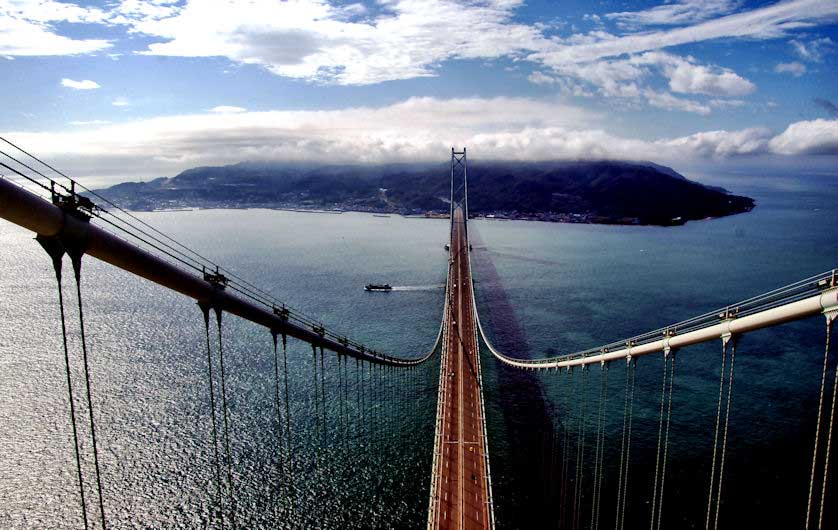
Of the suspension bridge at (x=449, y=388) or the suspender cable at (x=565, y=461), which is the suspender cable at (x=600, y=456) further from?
the suspender cable at (x=565, y=461)

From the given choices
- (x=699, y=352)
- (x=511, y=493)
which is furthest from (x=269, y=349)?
(x=699, y=352)


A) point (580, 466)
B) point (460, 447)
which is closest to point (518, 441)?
point (580, 466)

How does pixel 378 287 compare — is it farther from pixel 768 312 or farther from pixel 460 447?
pixel 768 312

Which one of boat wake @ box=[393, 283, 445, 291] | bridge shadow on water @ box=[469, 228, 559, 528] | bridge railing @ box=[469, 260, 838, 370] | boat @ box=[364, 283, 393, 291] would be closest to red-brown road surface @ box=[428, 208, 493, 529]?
bridge shadow on water @ box=[469, 228, 559, 528]

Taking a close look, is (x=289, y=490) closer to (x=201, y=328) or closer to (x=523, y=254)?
(x=201, y=328)

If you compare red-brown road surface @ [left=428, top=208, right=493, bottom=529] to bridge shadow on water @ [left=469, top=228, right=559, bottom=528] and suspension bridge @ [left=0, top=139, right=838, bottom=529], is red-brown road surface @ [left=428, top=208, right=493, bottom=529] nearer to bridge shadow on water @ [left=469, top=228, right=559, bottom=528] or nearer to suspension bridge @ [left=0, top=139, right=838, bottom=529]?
suspension bridge @ [left=0, top=139, right=838, bottom=529]
